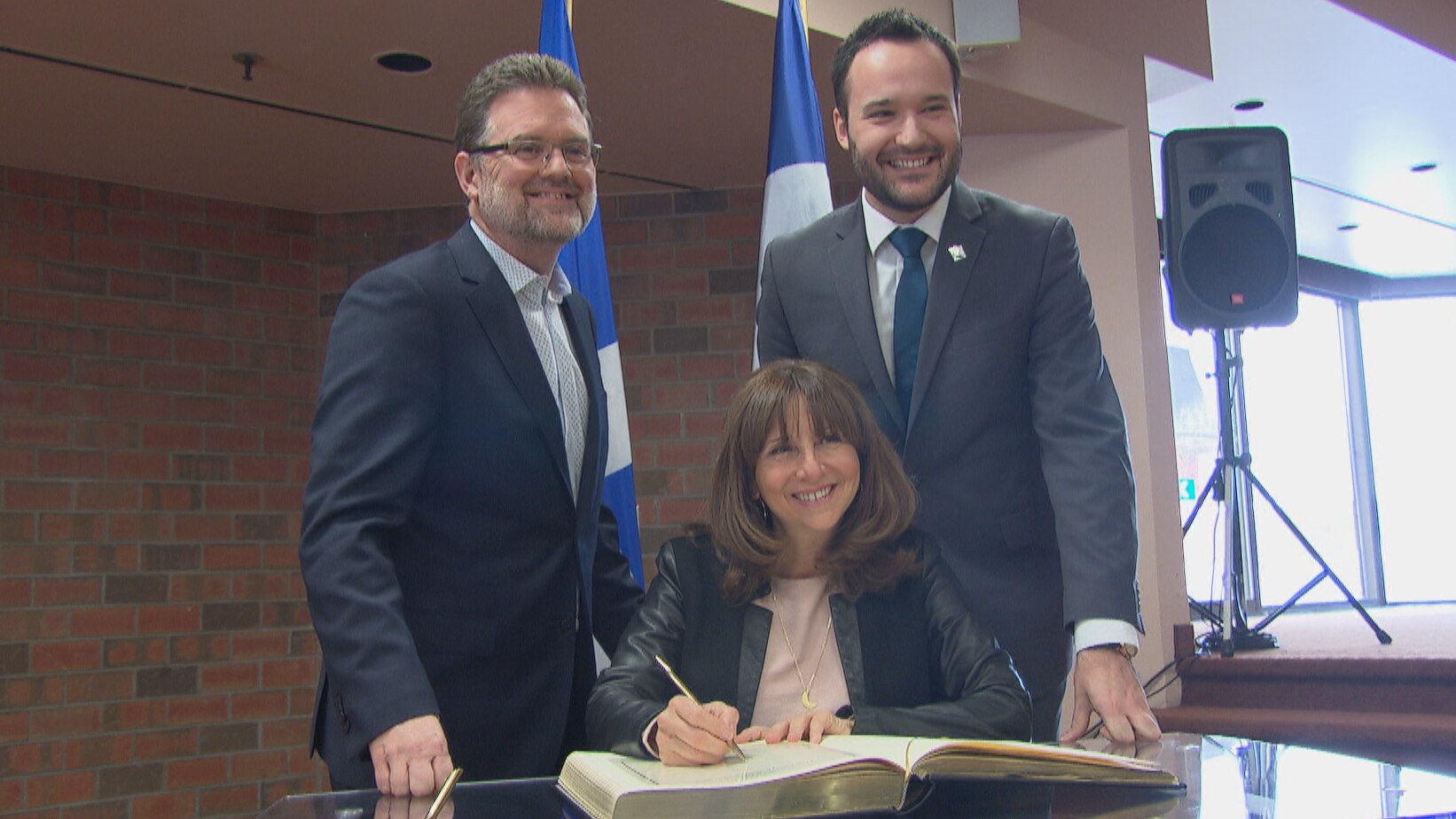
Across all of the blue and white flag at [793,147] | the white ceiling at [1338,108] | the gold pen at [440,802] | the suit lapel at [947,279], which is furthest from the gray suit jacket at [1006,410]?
the white ceiling at [1338,108]

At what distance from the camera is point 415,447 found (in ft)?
Result: 4.62

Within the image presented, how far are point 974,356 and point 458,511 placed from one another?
667 millimetres

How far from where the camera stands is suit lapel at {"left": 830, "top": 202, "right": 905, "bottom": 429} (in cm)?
163

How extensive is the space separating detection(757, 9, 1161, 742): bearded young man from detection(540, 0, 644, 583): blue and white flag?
0.90 meters

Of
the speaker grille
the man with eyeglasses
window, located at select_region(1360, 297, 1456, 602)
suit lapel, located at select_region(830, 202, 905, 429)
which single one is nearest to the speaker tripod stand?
the speaker grille

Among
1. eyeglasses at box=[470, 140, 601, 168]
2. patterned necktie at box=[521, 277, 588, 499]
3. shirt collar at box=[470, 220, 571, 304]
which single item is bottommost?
patterned necktie at box=[521, 277, 588, 499]

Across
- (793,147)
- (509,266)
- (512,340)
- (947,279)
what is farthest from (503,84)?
(793,147)

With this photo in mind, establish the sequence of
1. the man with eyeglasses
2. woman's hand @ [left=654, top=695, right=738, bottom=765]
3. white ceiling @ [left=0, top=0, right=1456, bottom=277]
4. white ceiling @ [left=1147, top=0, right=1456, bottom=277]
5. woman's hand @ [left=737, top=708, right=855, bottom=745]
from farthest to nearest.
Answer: white ceiling @ [left=1147, top=0, right=1456, bottom=277] < white ceiling @ [left=0, top=0, right=1456, bottom=277] < the man with eyeglasses < woman's hand @ [left=737, top=708, right=855, bottom=745] < woman's hand @ [left=654, top=695, right=738, bottom=765]

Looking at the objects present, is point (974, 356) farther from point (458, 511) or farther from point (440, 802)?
point (440, 802)

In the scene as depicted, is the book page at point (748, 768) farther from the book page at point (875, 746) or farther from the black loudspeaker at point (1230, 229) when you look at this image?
the black loudspeaker at point (1230, 229)

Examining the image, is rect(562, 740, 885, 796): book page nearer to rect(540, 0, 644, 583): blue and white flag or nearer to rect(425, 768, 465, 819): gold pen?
rect(425, 768, 465, 819): gold pen

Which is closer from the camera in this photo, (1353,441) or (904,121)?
(904,121)

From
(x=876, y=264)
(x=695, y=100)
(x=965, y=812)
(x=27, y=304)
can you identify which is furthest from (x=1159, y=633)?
(x=27, y=304)

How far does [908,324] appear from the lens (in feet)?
5.39
